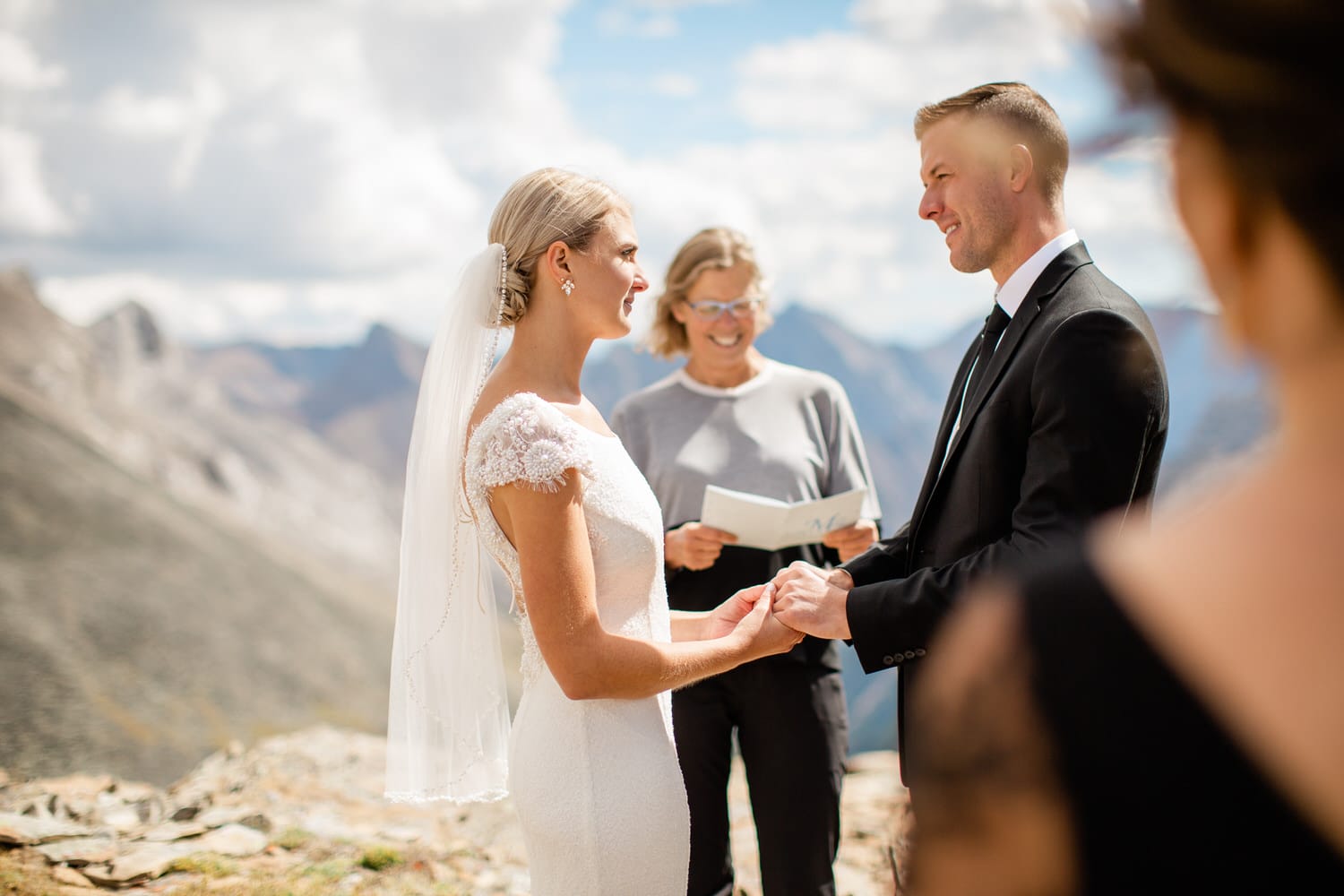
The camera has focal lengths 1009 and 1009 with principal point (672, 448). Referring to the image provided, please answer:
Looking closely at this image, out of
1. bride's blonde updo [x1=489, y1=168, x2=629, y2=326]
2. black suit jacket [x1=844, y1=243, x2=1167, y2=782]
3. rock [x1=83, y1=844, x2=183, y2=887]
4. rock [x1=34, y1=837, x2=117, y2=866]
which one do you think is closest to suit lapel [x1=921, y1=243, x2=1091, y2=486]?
black suit jacket [x1=844, y1=243, x2=1167, y2=782]

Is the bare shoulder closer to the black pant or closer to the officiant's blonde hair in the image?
the black pant

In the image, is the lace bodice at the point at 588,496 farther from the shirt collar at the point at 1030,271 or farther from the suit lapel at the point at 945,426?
the shirt collar at the point at 1030,271

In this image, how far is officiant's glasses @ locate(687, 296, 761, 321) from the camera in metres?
4.13

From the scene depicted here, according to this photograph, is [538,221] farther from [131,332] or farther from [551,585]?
[131,332]

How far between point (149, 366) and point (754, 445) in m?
63.5

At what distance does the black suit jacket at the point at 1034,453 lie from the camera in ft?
7.36

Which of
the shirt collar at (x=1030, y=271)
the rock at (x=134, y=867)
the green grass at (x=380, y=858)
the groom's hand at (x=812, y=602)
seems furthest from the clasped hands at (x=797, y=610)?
the rock at (x=134, y=867)

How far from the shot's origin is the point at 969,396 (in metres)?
2.64

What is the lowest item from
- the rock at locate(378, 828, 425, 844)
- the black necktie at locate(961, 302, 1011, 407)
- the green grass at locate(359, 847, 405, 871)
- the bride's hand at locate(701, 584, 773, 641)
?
the green grass at locate(359, 847, 405, 871)

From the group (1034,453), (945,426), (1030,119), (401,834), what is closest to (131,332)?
(401,834)

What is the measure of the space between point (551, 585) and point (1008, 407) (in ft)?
3.85

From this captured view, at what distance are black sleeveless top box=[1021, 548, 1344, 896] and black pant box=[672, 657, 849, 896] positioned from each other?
2814 mm

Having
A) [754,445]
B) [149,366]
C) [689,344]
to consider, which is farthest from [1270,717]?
[149,366]

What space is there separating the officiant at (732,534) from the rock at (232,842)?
2.17 meters
